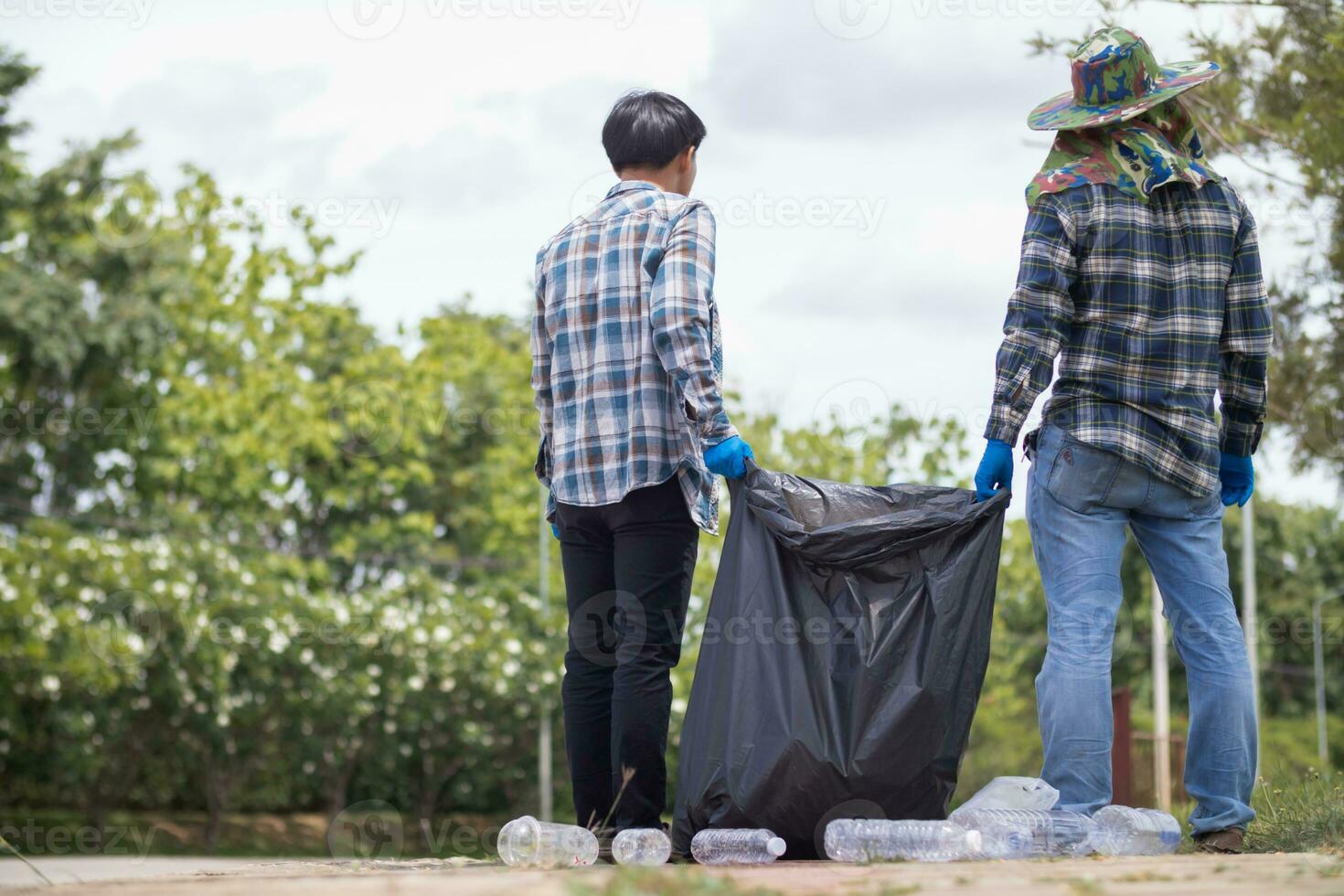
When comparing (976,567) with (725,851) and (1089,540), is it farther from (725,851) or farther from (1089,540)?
(725,851)

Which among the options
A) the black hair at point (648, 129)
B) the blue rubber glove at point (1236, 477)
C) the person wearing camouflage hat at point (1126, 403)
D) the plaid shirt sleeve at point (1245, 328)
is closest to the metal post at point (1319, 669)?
the blue rubber glove at point (1236, 477)

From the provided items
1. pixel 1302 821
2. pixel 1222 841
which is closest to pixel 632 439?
pixel 1222 841

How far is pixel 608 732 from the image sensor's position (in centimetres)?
372

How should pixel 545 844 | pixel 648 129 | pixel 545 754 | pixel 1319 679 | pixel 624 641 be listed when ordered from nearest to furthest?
pixel 545 844, pixel 624 641, pixel 648 129, pixel 545 754, pixel 1319 679

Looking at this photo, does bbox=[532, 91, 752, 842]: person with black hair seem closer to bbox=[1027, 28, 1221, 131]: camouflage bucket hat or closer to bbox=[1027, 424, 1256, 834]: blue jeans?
bbox=[1027, 424, 1256, 834]: blue jeans

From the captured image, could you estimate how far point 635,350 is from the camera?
3.62 meters

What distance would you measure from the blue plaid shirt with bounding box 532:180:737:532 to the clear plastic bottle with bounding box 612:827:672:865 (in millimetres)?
749

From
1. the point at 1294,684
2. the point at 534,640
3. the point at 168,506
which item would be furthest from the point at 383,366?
the point at 1294,684

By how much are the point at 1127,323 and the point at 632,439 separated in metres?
1.27

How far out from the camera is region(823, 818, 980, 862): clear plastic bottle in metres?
3.21

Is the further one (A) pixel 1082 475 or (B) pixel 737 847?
(A) pixel 1082 475

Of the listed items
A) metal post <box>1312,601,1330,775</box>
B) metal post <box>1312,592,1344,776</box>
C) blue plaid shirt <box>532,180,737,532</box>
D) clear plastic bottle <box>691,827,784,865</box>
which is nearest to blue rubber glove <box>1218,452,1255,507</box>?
blue plaid shirt <box>532,180,737,532</box>

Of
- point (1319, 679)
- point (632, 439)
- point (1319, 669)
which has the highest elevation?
point (632, 439)

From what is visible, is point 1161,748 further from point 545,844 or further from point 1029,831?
point 545,844
